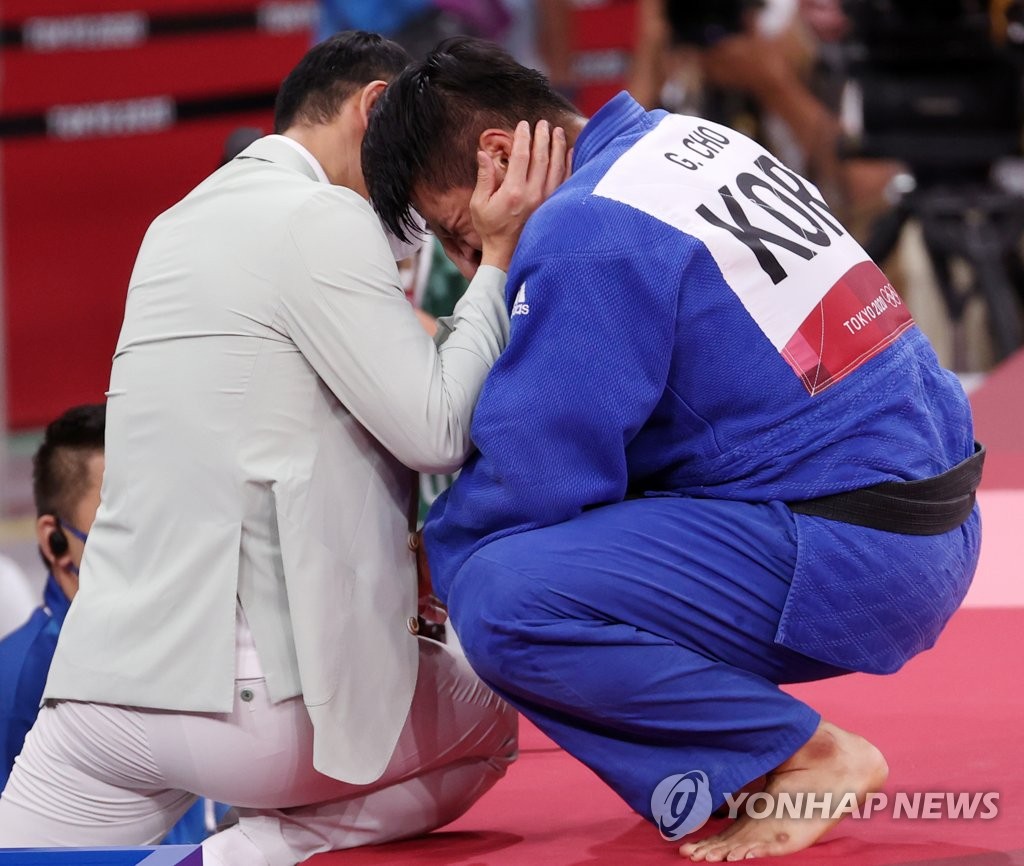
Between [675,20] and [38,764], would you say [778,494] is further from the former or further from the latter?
[675,20]

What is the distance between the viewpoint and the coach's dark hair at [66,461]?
312 cm

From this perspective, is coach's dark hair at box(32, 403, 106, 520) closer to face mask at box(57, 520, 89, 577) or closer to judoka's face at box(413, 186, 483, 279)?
face mask at box(57, 520, 89, 577)

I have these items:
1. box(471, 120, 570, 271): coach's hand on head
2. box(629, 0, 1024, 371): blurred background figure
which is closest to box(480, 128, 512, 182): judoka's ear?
box(471, 120, 570, 271): coach's hand on head

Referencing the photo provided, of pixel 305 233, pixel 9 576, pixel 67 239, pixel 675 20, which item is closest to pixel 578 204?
pixel 305 233

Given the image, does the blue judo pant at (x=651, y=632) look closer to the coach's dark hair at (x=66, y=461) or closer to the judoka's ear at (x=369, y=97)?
the judoka's ear at (x=369, y=97)

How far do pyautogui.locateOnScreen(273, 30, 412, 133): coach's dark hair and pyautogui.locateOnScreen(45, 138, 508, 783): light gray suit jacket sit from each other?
9.7 inches

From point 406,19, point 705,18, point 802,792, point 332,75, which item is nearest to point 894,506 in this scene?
point 802,792

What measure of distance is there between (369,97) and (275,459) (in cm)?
57

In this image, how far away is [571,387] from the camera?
2066mm

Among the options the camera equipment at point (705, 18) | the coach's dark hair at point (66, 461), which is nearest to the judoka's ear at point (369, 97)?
the coach's dark hair at point (66, 461)

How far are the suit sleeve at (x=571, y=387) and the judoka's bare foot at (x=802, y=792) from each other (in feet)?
1.31

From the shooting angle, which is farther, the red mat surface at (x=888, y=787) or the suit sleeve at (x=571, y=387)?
the red mat surface at (x=888, y=787)

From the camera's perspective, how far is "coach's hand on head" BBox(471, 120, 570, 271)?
2.25 meters

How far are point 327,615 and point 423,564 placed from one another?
242 mm
